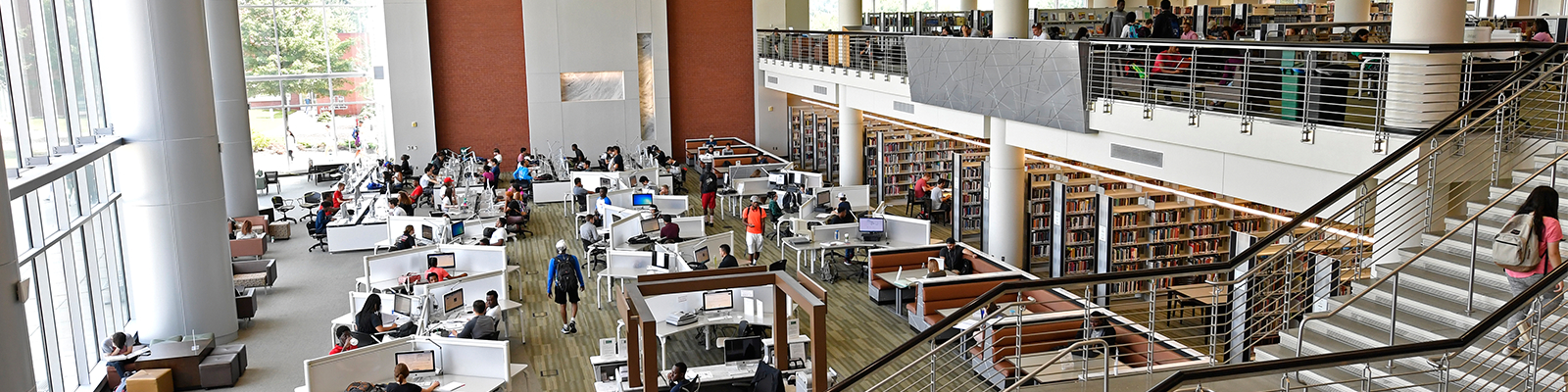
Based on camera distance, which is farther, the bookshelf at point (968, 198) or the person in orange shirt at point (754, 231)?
the bookshelf at point (968, 198)

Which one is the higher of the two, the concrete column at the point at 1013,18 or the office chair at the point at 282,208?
the concrete column at the point at 1013,18

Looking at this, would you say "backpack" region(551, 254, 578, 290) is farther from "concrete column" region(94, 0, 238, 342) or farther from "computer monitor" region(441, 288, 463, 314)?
"concrete column" region(94, 0, 238, 342)

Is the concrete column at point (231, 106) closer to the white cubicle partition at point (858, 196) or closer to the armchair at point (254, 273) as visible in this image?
the armchair at point (254, 273)

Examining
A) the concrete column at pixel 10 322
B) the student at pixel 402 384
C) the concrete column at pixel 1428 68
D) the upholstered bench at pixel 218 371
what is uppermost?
the concrete column at pixel 1428 68

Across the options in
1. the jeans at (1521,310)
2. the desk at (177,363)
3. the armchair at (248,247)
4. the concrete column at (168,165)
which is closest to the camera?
the jeans at (1521,310)

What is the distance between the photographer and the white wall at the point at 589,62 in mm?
25219

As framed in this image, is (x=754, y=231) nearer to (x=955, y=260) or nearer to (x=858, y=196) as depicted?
(x=858, y=196)

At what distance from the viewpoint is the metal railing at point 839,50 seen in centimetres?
1816

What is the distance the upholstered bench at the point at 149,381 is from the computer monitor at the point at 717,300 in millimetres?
5256

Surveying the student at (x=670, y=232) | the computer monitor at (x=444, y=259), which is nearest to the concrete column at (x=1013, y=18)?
the student at (x=670, y=232)

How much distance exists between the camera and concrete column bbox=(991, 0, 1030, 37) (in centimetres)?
1384

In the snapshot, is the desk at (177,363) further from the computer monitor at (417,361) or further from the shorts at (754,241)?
the shorts at (754,241)

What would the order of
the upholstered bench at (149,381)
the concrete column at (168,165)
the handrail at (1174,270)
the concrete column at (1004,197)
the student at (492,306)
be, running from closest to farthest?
the handrail at (1174,270), the upholstered bench at (149,381), the concrete column at (168,165), the student at (492,306), the concrete column at (1004,197)

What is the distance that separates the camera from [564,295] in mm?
12742
